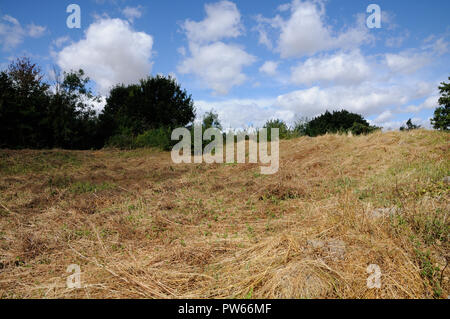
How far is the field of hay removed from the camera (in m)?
1.82

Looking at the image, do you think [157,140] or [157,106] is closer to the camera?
[157,140]

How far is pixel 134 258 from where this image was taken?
2.36m

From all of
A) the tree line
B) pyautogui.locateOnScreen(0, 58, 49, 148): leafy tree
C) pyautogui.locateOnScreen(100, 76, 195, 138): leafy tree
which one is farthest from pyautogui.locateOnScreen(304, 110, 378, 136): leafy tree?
pyautogui.locateOnScreen(0, 58, 49, 148): leafy tree

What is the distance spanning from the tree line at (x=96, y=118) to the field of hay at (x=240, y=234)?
18.8ft

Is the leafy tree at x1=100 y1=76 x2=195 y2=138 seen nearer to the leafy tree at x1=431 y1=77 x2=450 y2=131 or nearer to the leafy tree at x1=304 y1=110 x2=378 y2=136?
the leafy tree at x1=304 y1=110 x2=378 y2=136

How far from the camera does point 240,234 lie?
2844 millimetres

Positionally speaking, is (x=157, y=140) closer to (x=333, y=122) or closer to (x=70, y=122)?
(x=70, y=122)

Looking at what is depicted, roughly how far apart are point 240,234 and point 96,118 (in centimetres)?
1516

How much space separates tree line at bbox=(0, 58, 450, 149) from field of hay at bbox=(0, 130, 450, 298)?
574 centimetres

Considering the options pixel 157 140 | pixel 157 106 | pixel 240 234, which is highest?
pixel 157 106

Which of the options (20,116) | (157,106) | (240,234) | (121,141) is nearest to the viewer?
(240,234)

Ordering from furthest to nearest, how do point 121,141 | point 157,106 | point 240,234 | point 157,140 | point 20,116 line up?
point 157,106, point 121,141, point 157,140, point 20,116, point 240,234

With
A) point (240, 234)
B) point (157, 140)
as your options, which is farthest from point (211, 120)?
point (240, 234)

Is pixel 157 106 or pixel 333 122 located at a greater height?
pixel 157 106
